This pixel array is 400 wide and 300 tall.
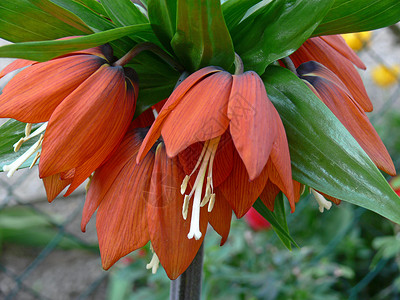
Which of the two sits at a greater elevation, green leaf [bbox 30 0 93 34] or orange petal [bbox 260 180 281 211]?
green leaf [bbox 30 0 93 34]

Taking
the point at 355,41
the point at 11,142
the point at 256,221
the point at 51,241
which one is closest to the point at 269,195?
the point at 11,142

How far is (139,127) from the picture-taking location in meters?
0.45

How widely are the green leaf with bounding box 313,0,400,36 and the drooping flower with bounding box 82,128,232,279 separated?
18 centimetres

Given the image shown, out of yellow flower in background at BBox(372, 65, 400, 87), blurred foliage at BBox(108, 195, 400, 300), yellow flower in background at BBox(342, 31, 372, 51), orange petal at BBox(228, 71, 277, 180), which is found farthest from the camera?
yellow flower in background at BBox(372, 65, 400, 87)

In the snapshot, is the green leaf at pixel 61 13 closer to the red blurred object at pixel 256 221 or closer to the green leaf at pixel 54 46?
the green leaf at pixel 54 46

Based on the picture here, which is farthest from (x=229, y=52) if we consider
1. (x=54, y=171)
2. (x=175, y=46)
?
(x=54, y=171)

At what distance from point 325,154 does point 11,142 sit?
0.29 metres

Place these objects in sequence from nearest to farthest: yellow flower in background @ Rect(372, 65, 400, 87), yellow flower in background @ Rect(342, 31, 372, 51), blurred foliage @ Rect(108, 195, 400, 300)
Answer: blurred foliage @ Rect(108, 195, 400, 300) → yellow flower in background @ Rect(342, 31, 372, 51) → yellow flower in background @ Rect(372, 65, 400, 87)

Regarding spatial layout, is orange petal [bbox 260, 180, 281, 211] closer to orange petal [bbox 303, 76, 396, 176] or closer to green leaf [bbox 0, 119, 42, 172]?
orange petal [bbox 303, 76, 396, 176]

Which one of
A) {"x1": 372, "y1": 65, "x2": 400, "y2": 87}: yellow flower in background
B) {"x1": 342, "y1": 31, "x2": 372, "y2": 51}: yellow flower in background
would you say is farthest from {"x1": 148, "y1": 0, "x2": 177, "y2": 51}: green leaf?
{"x1": 372, "y1": 65, "x2": 400, "y2": 87}: yellow flower in background

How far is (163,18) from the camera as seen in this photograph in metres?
0.42

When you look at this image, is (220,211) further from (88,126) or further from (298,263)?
(298,263)

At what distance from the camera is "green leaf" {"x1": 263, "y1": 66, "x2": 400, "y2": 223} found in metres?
0.37

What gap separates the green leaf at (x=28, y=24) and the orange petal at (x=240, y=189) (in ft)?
0.58
